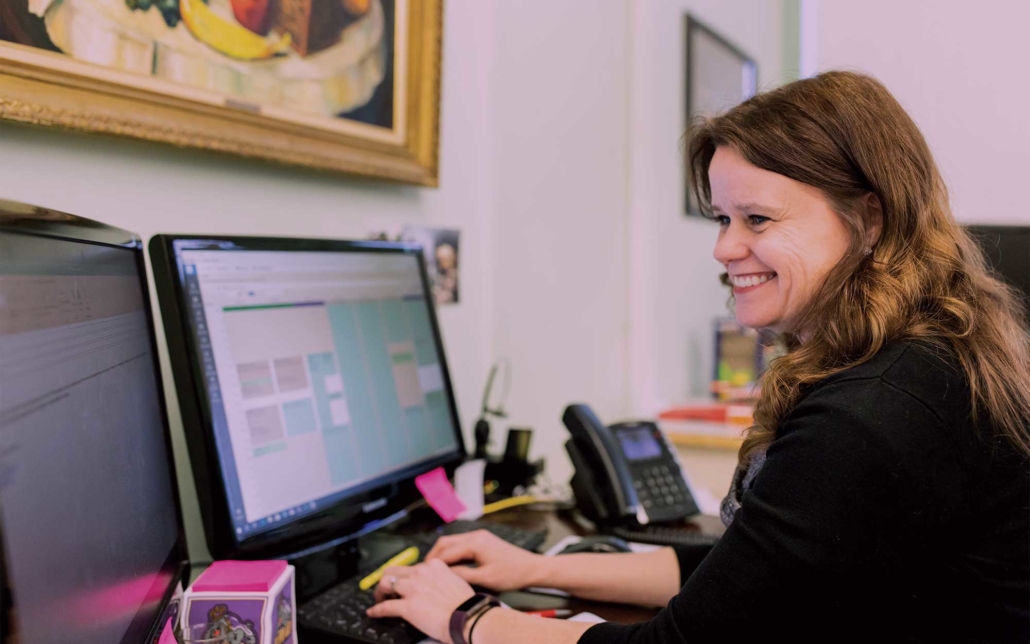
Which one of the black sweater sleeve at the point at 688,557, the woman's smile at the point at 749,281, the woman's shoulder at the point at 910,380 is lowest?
the black sweater sleeve at the point at 688,557

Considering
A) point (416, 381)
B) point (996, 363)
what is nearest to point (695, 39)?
Result: point (416, 381)

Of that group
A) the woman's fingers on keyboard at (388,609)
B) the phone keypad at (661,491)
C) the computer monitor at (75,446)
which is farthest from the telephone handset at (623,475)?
the computer monitor at (75,446)

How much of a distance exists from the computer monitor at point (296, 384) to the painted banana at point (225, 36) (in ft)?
0.96

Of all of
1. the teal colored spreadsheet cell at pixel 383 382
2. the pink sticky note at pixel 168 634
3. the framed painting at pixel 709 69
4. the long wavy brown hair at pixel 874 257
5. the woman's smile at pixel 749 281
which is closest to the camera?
the pink sticky note at pixel 168 634

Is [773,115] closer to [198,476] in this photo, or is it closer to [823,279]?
[823,279]

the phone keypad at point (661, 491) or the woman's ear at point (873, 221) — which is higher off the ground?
the woman's ear at point (873, 221)

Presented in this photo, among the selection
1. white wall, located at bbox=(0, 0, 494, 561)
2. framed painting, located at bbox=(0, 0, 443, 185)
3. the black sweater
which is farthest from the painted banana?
the black sweater

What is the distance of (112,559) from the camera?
19.8 inches

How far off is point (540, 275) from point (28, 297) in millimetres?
1415

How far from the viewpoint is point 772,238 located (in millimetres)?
796

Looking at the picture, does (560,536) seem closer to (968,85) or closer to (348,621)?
(348,621)

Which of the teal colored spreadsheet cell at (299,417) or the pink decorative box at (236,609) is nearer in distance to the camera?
the pink decorative box at (236,609)

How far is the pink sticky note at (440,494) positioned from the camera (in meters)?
1.15

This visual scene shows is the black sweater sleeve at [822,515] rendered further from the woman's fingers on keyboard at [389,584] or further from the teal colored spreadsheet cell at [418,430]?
the teal colored spreadsheet cell at [418,430]
